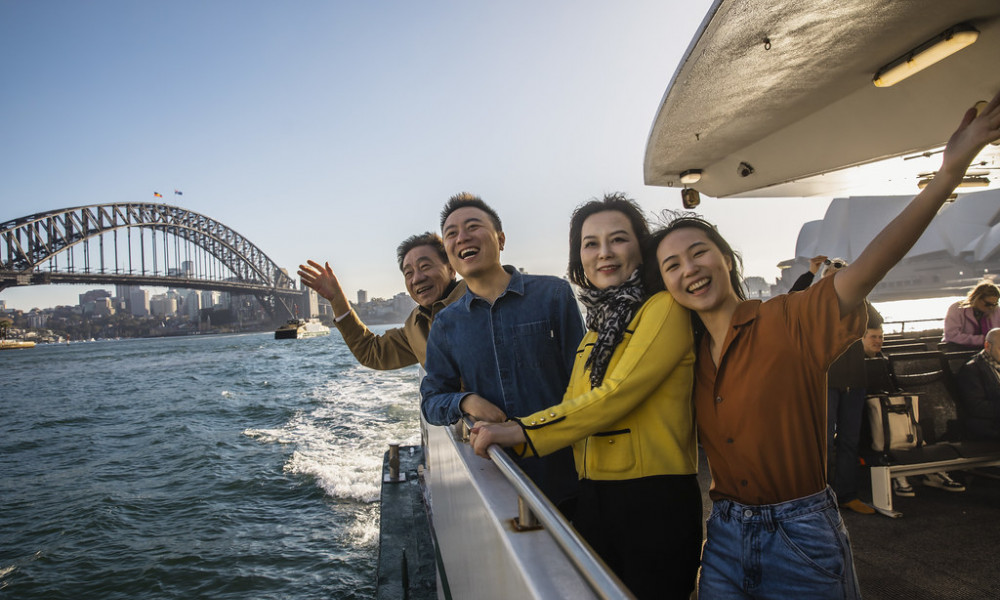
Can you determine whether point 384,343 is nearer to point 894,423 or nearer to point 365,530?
point 894,423

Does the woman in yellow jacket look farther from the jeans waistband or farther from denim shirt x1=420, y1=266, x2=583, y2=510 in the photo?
denim shirt x1=420, y1=266, x2=583, y2=510

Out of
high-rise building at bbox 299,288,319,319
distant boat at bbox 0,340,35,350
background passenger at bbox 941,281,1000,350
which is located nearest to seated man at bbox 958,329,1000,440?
background passenger at bbox 941,281,1000,350

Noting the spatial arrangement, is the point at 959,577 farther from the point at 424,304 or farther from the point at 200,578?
the point at 200,578

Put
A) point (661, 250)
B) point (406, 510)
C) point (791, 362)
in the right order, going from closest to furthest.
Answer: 1. point (791, 362)
2. point (661, 250)
3. point (406, 510)

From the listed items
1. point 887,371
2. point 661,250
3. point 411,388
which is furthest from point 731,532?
point 411,388

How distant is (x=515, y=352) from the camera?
2.02 m

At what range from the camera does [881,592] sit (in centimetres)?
260

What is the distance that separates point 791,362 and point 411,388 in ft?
61.1

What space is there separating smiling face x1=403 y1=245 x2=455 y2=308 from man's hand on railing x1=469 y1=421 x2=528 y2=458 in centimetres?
171

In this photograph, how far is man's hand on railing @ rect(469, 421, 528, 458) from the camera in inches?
53.8

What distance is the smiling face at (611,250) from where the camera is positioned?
159 cm

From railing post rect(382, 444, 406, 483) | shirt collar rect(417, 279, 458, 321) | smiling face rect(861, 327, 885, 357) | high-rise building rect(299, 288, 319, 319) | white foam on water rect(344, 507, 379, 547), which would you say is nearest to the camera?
shirt collar rect(417, 279, 458, 321)

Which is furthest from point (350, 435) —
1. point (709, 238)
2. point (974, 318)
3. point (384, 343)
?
point (709, 238)

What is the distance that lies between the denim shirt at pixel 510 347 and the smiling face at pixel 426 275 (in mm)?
920
